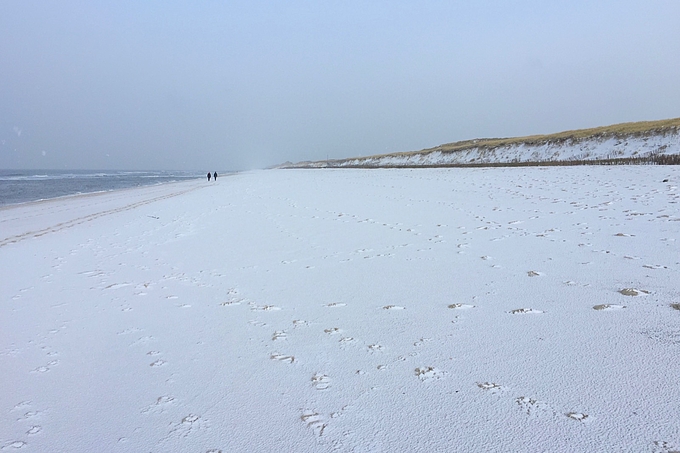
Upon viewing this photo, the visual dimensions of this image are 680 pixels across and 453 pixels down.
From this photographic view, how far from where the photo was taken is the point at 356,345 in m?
3.18

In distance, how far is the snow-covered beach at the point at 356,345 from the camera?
215 centimetres

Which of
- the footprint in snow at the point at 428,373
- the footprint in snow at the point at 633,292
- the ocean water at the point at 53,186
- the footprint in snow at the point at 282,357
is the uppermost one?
the ocean water at the point at 53,186

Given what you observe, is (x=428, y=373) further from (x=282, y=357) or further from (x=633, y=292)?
(x=633, y=292)

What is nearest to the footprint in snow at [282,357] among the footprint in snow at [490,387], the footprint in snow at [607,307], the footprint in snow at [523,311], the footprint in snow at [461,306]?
the footprint in snow at [490,387]

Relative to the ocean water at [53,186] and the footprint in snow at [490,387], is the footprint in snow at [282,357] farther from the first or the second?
the ocean water at [53,186]

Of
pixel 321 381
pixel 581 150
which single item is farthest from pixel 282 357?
pixel 581 150

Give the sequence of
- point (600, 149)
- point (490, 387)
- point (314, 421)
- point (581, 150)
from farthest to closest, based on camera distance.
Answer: point (581, 150), point (600, 149), point (490, 387), point (314, 421)

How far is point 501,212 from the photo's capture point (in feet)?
30.9

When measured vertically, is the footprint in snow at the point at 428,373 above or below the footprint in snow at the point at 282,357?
above

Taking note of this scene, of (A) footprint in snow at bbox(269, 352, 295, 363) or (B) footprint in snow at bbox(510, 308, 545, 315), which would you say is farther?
(B) footprint in snow at bbox(510, 308, 545, 315)

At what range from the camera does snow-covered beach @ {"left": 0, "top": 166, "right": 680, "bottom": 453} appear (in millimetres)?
2152

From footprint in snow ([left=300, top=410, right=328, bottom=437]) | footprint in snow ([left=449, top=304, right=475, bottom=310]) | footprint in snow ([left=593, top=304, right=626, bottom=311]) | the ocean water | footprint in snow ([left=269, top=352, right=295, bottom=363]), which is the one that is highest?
the ocean water

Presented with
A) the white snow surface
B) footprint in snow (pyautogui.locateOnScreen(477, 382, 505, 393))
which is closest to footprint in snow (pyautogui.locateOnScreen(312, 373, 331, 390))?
footprint in snow (pyautogui.locateOnScreen(477, 382, 505, 393))

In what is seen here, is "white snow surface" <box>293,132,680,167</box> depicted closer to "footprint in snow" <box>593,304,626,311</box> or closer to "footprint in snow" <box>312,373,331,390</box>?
"footprint in snow" <box>593,304,626,311</box>
